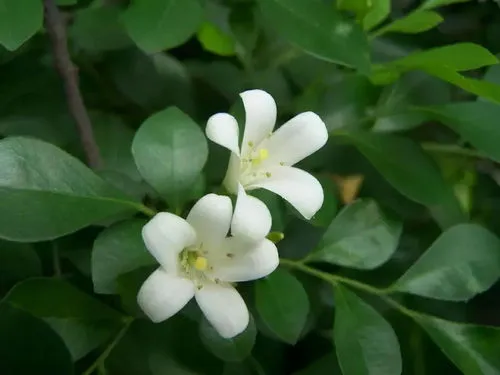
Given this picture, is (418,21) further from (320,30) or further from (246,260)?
(246,260)

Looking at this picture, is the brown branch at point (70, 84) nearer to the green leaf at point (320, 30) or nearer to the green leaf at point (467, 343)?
the green leaf at point (320, 30)

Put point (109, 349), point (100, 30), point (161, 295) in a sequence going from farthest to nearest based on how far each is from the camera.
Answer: point (100, 30) → point (109, 349) → point (161, 295)

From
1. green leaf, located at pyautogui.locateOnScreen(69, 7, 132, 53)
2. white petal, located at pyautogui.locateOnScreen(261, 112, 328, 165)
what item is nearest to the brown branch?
green leaf, located at pyautogui.locateOnScreen(69, 7, 132, 53)

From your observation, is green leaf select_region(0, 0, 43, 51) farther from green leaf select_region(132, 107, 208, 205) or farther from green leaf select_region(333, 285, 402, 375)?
green leaf select_region(333, 285, 402, 375)

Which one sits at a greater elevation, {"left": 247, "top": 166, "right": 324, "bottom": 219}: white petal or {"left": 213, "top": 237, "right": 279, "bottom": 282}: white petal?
{"left": 247, "top": 166, "right": 324, "bottom": 219}: white petal

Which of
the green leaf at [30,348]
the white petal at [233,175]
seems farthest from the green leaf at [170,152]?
the green leaf at [30,348]

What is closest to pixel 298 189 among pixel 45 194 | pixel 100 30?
pixel 45 194

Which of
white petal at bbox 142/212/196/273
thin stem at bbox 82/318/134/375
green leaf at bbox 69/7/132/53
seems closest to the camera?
white petal at bbox 142/212/196/273
